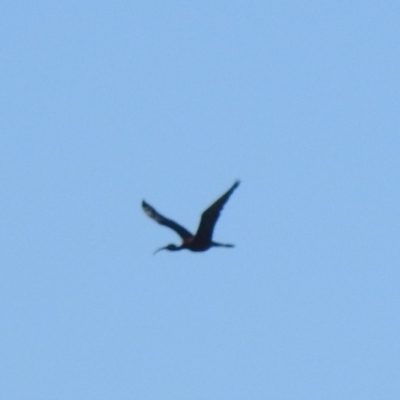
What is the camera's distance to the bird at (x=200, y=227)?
A: 39.1 m

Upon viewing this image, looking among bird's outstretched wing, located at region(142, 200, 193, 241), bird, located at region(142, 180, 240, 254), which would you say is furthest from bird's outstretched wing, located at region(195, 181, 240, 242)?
→ bird's outstretched wing, located at region(142, 200, 193, 241)

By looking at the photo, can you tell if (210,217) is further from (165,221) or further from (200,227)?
(165,221)

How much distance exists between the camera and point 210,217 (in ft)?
131

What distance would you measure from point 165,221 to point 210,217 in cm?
301

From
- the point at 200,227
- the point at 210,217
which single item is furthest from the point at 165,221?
the point at 210,217

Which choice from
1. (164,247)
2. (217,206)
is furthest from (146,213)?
(217,206)

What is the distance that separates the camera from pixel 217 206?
128 feet

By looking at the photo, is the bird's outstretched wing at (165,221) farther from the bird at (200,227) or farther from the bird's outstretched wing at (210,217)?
the bird's outstretched wing at (210,217)

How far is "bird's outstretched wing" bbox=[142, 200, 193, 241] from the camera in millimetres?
42219

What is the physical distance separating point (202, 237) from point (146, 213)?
214 cm

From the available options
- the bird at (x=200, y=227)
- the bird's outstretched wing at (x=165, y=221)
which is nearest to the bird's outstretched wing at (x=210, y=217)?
the bird at (x=200, y=227)

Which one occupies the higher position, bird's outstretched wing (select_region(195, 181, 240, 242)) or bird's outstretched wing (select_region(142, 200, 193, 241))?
bird's outstretched wing (select_region(142, 200, 193, 241))

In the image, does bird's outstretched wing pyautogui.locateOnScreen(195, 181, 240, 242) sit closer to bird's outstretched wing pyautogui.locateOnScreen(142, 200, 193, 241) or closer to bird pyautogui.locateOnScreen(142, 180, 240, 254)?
bird pyautogui.locateOnScreen(142, 180, 240, 254)

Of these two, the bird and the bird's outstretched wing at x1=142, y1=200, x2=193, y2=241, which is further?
the bird's outstretched wing at x1=142, y1=200, x2=193, y2=241
